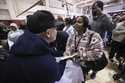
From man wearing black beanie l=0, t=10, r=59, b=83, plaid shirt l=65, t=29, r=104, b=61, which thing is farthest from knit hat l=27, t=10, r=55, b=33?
plaid shirt l=65, t=29, r=104, b=61

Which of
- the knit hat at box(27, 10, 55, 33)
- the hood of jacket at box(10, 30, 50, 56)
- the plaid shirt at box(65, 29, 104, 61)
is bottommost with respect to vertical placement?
the plaid shirt at box(65, 29, 104, 61)

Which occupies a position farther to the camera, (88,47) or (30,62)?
(88,47)

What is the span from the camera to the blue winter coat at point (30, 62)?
105 cm

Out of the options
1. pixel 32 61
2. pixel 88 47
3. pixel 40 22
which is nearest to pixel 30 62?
pixel 32 61

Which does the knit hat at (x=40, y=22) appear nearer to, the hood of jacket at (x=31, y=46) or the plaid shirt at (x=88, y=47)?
the hood of jacket at (x=31, y=46)

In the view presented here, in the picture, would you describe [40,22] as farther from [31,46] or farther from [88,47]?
[88,47]

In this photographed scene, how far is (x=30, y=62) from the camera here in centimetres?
105

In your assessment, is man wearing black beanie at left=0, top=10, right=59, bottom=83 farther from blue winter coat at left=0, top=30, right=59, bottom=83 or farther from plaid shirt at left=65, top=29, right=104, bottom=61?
plaid shirt at left=65, top=29, right=104, bottom=61

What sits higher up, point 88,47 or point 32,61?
point 32,61

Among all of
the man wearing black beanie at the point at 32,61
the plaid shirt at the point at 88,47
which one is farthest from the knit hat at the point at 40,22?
the plaid shirt at the point at 88,47

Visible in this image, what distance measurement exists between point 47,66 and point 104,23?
2133mm

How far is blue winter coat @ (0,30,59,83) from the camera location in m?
1.05

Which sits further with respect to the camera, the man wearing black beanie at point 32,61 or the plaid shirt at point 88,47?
the plaid shirt at point 88,47

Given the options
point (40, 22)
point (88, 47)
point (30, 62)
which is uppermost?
point (40, 22)
